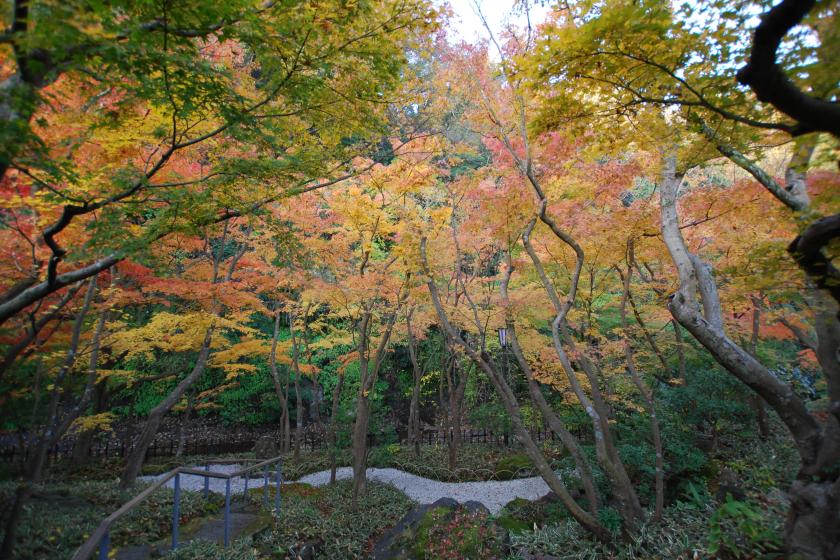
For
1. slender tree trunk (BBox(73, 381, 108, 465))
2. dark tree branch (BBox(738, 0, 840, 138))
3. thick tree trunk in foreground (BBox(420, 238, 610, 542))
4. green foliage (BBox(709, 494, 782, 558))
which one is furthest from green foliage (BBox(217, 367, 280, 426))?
dark tree branch (BBox(738, 0, 840, 138))

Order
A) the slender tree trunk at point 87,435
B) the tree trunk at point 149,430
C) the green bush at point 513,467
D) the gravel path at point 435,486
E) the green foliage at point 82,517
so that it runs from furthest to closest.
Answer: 1. the green bush at point 513,467
2. the slender tree trunk at point 87,435
3. the gravel path at point 435,486
4. the tree trunk at point 149,430
5. the green foliage at point 82,517

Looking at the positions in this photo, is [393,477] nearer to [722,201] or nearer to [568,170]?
[568,170]

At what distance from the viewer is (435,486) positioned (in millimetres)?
11117

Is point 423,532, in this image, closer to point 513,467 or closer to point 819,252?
point 513,467

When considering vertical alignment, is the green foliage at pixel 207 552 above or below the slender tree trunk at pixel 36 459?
below

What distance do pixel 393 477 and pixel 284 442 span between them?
11.9 feet

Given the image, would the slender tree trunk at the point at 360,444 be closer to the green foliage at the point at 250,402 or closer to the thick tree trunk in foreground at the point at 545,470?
the thick tree trunk in foreground at the point at 545,470

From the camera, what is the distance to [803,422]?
4.01 m

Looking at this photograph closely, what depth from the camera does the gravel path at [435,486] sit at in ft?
33.2

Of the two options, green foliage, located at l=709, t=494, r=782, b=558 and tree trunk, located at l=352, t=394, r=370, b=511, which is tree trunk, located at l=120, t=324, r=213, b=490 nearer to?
tree trunk, located at l=352, t=394, r=370, b=511

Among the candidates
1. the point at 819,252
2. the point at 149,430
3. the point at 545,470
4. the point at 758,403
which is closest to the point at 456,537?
the point at 545,470

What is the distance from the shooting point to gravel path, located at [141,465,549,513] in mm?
10121

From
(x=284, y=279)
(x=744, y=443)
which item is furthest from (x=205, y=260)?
(x=744, y=443)

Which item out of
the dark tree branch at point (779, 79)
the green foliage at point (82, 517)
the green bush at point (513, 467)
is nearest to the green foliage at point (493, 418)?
the green bush at point (513, 467)
